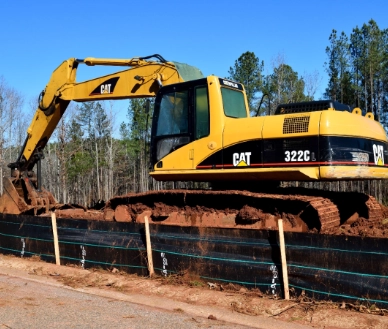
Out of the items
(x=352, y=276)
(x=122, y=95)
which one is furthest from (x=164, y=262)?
(x=122, y=95)

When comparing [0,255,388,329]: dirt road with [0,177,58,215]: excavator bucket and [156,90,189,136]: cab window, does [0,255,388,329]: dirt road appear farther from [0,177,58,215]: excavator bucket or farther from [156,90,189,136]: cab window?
[0,177,58,215]: excavator bucket

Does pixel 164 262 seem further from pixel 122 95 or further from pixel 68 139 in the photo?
pixel 68 139

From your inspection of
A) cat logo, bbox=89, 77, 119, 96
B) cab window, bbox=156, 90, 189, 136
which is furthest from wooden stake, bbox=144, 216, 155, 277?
cat logo, bbox=89, 77, 119, 96

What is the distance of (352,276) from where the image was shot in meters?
6.18

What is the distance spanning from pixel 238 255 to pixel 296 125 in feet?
8.76

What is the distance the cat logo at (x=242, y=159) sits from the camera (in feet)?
29.6

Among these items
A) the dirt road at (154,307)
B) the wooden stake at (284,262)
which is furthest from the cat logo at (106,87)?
the wooden stake at (284,262)

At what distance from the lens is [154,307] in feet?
23.3

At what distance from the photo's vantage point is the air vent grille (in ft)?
27.8

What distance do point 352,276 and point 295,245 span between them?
35.1 inches

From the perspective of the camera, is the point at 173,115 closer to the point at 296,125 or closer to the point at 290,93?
the point at 296,125

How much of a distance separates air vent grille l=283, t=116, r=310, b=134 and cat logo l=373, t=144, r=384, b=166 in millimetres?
1597

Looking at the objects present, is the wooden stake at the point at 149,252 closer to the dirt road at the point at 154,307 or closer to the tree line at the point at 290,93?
the dirt road at the point at 154,307

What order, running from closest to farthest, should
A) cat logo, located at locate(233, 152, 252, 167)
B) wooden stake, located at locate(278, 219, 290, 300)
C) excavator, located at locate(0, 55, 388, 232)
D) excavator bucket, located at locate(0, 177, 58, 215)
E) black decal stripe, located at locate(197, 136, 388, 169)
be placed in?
wooden stake, located at locate(278, 219, 290, 300)
black decal stripe, located at locate(197, 136, 388, 169)
excavator, located at locate(0, 55, 388, 232)
cat logo, located at locate(233, 152, 252, 167)
excavator bucket, located at locate(0, 177, 58, 215)
